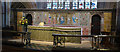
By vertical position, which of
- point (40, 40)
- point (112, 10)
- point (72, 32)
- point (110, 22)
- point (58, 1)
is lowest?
point (40, 40)

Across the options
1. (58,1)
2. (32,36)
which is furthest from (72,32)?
(58,1)

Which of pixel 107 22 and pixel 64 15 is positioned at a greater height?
pixel 64 15

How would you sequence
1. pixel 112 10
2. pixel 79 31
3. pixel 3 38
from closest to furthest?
pixel 79 31
pixel 3 38
pixel 112 10

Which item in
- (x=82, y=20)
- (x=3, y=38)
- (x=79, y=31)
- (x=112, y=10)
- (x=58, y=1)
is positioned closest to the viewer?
(x=79, y=31)

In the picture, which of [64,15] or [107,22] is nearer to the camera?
[107,22]

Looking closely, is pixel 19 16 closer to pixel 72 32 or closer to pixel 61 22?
pixel 61 22

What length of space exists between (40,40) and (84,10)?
12.7ft

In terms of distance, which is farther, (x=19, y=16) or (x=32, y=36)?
(x=19, y=16)

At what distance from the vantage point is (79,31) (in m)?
6.37

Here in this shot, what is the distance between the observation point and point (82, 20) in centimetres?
890

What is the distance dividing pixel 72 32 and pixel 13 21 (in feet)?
15.3

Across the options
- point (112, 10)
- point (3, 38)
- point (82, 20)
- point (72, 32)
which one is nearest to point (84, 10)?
point (82, 20)

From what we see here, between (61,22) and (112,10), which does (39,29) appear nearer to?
(61,22)

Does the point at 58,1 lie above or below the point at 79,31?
above
